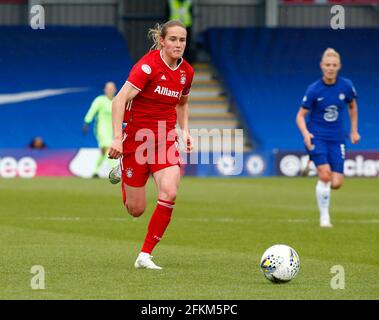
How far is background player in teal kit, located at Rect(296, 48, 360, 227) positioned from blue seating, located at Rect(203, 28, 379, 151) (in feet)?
54.1

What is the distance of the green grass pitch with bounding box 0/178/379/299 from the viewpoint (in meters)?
9.03

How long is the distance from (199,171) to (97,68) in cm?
588

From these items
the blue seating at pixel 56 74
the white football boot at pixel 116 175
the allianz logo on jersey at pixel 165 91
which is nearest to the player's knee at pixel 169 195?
the allianz logo on jersey at pixel 165 91

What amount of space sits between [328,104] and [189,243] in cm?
355

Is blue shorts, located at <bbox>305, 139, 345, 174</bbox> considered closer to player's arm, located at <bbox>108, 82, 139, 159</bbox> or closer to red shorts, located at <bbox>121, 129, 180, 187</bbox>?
red shorts, located at <bbox>121, 129, 180, 187</bbox>

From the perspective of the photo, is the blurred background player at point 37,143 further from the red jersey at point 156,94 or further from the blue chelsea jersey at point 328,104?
the red jersey at point 156,94

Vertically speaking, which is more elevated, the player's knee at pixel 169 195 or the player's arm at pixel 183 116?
the player's arm at pixel 183 116

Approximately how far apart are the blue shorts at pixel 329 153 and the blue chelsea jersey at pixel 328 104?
0.08 metres

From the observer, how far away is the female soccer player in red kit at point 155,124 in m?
10.5

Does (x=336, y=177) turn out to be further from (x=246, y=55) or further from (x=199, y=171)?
(x=246, y=55)

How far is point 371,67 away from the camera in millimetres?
35125

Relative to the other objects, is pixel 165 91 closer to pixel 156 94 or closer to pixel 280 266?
pixel 156 94

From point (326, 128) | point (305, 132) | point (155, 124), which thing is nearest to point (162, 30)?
point (155, 124)

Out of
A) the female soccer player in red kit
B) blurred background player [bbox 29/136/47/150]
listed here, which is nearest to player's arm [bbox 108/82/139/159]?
the female soccer player in red kit
